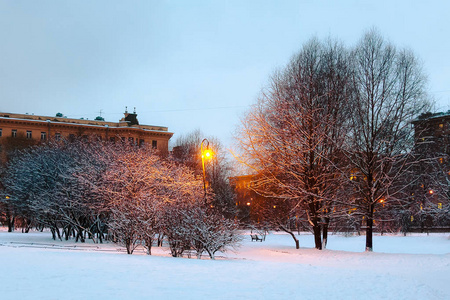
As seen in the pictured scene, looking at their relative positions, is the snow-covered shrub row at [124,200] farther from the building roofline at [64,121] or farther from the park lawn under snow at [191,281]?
the building roofline at [64,121]

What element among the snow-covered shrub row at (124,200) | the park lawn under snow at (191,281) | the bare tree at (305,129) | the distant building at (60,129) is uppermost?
the distant building at (60,129)

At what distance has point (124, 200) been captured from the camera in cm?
2506

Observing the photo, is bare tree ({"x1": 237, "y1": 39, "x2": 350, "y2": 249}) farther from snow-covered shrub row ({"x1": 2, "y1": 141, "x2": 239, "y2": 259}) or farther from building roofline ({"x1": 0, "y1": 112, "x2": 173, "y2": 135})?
building roofline ({"x1": 0, "y1": 112, "x2": 173, "y2": 135})

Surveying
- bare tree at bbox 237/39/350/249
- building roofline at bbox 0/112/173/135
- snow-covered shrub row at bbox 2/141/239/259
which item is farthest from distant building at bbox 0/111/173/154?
bare tree at bbox 237/39/350/249

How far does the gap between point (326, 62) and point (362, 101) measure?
3.97 metres

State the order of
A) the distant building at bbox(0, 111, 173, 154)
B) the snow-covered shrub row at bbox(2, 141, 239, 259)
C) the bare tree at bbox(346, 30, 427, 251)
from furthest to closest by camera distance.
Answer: the distant building at bbox(0, 111, 173, 154), the bare tree at bbox(346, 30, 427, 251), the snow-covered shrub row at bbox(2, 141, 239, 259)

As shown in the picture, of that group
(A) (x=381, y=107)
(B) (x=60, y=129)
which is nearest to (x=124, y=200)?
(A) (x=381, y=107)

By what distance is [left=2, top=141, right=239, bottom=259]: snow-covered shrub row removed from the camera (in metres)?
19.5

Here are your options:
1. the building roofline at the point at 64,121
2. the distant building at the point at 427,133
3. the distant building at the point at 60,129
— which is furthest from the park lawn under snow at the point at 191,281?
the building roofline at the point at 64,121

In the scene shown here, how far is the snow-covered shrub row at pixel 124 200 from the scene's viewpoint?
63.9 ft

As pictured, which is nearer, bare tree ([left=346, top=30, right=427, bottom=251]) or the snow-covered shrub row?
the snow-covered shrub row

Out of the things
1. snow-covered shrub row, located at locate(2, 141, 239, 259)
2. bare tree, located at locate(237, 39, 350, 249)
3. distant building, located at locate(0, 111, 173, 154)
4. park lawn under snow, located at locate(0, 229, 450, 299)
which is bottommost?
park lawn under snow, located at locate(0, 229, 450, 299)

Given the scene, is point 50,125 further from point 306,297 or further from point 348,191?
point 306,297

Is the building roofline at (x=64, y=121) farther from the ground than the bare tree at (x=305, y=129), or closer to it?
farther from the ground
